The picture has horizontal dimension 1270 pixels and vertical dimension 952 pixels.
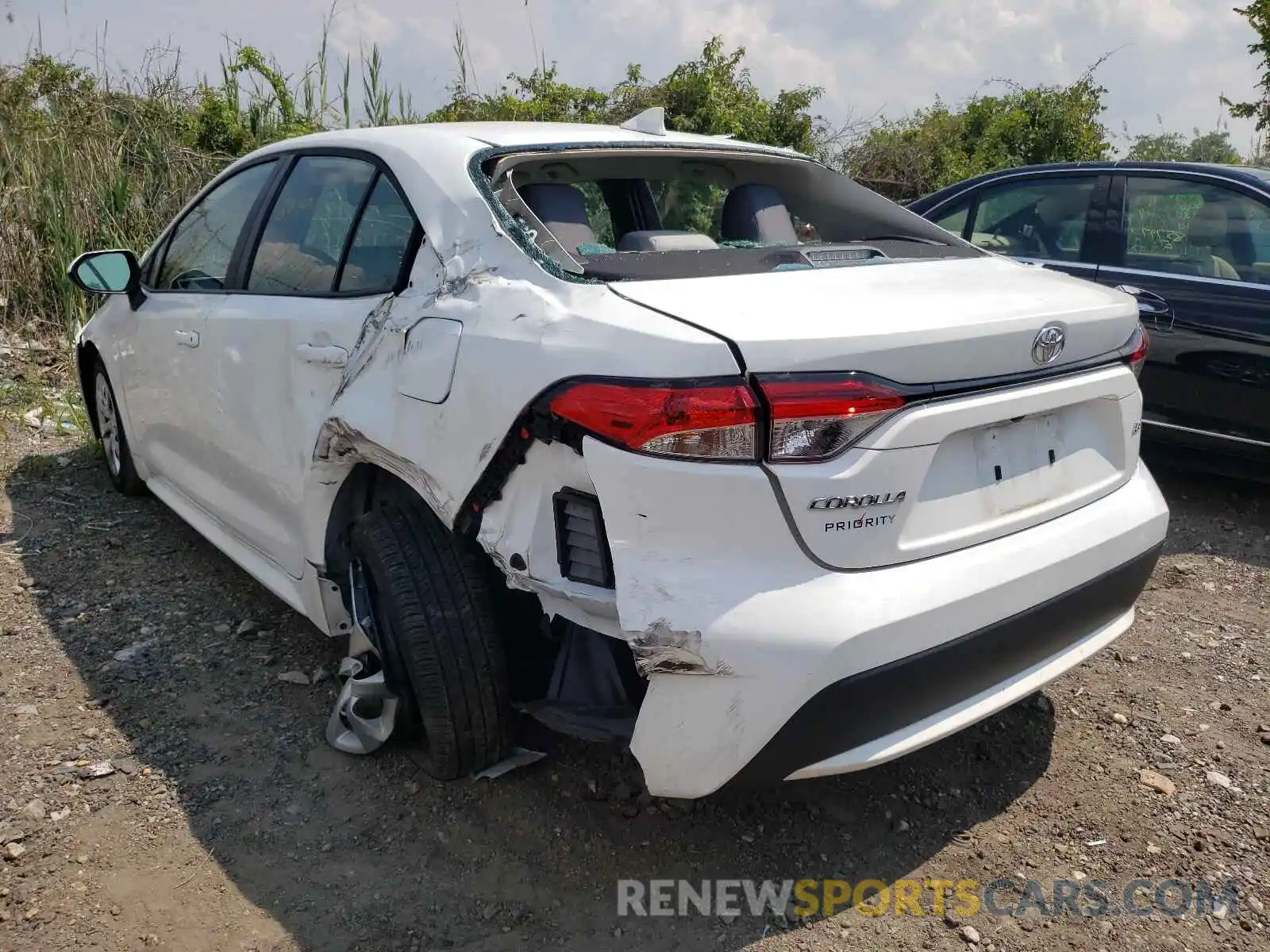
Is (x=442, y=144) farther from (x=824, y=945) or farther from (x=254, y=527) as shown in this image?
(x=824, y=945)

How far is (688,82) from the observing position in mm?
11961

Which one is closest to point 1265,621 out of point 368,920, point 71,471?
point 368,920

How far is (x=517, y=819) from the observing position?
249 centimetres

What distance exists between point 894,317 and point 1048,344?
1.39 feet

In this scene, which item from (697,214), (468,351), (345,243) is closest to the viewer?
(468,351)

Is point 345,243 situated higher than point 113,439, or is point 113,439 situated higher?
point 345,243

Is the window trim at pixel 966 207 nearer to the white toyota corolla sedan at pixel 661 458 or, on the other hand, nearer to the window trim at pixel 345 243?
the white toyota corolla sedan at pixel 661 458

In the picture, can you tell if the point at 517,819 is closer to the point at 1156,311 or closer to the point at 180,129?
the point at 1156,311

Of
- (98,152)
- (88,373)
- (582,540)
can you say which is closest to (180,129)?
(98,152)

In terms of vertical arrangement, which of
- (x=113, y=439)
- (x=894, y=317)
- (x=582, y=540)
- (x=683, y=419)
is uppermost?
(x=894, y=317)

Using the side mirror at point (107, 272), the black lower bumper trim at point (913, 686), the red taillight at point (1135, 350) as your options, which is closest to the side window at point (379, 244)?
the black lower bumper trim at point (913, 686)

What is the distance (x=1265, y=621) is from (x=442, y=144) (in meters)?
3.30

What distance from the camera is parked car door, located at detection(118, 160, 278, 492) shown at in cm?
337

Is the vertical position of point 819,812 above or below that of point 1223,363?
below
